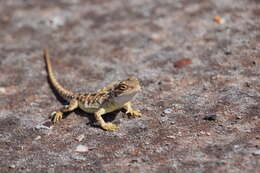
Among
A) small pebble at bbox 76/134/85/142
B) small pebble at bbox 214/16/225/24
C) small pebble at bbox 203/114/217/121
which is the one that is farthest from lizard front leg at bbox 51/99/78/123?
small pebble at bbox 214/16/225/24

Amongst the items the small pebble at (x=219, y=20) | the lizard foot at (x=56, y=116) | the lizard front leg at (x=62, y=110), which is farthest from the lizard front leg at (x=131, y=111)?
the small pebble at (x=219, y=20)

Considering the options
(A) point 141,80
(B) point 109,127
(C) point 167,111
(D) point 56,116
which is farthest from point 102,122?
(A) point 141,80

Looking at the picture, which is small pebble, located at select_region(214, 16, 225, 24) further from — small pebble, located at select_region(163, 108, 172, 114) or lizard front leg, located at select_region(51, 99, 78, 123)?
lizard front leg, located at select_region(51, 99, 78, 123)

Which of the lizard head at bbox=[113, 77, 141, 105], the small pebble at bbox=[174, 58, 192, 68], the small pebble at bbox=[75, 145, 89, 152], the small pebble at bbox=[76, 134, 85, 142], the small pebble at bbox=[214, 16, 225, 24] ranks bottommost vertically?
the small pebble at bbox=[75, 145, 89, 152]

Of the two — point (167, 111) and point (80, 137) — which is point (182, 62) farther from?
point (80, 137)

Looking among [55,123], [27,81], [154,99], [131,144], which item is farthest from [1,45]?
[131,144]

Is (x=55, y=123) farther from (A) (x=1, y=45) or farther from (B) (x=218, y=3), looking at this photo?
(B) (x=218, y=3)
